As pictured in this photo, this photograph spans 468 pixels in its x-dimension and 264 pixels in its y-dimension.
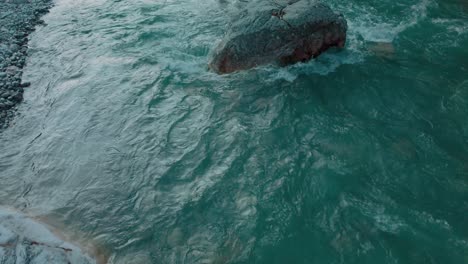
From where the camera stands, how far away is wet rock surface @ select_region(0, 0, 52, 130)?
7.65 m

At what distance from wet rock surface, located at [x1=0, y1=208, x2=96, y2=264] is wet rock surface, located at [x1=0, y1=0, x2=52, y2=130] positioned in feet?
9.28

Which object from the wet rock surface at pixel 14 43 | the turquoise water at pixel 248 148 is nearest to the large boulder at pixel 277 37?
the turquoise water at pixel 248 148

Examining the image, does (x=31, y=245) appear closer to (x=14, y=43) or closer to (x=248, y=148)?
(x=248, y=148)

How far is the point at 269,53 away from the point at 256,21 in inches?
31.7

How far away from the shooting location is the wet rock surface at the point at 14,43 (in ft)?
25.1

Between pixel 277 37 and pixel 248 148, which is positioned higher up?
pixel 277 37

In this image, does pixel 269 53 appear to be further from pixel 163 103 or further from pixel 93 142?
pixel 93 142

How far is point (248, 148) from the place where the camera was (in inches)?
249

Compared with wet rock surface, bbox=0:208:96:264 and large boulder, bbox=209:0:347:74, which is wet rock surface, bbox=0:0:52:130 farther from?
large boulder, bbox=209:0:347:74

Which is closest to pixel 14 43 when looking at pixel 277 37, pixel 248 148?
pixel 277 37

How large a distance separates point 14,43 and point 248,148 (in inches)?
280

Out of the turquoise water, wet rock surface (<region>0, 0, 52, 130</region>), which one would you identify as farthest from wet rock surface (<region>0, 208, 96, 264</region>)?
wet rock surface (<region>0, 0, 52, 130</region>)

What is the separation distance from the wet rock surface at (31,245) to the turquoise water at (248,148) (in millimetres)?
304

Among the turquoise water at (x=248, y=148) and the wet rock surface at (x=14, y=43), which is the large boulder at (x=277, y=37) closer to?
the turquoise water at (x=248, y=148)
